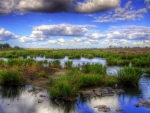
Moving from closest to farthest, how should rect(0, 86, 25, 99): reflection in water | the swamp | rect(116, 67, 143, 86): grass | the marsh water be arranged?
the marsh water, the swamp, rect(0, 86, 25, 99): reflection in water, rect(116, 67, 143, 86): grass

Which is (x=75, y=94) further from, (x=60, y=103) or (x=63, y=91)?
(x=60, y=103)

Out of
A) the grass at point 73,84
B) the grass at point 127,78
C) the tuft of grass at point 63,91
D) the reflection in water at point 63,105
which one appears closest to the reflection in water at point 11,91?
the grass at point 73,84

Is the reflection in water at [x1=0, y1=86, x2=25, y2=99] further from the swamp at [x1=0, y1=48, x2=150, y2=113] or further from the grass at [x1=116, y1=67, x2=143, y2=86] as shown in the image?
the grass at [x1=116, y1=67, x2=143, y2=86]

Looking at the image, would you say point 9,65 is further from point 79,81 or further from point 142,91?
point 142,91

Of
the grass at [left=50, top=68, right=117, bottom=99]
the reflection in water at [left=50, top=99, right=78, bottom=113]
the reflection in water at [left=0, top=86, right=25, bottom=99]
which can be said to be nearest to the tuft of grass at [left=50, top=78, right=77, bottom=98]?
the grass at [left=50, top=68, right=117, bottom=99]

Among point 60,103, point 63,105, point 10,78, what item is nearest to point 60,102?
point 60,103

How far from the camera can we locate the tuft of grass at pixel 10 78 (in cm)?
1276

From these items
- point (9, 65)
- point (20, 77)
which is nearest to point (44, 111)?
point (20, 77)

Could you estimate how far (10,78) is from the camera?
12781mm

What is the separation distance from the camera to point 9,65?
2003 centimetres

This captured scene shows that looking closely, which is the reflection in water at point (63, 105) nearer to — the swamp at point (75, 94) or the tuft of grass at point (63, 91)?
the swamp at point (75, 94)

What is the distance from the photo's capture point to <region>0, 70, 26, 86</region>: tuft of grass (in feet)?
41.9

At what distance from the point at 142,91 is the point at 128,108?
3.28m

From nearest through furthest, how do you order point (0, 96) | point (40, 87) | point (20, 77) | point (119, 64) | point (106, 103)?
point (106, 103) → point (0, 96) → point (40, 87) → point (20, 77) → point (119, 64)
